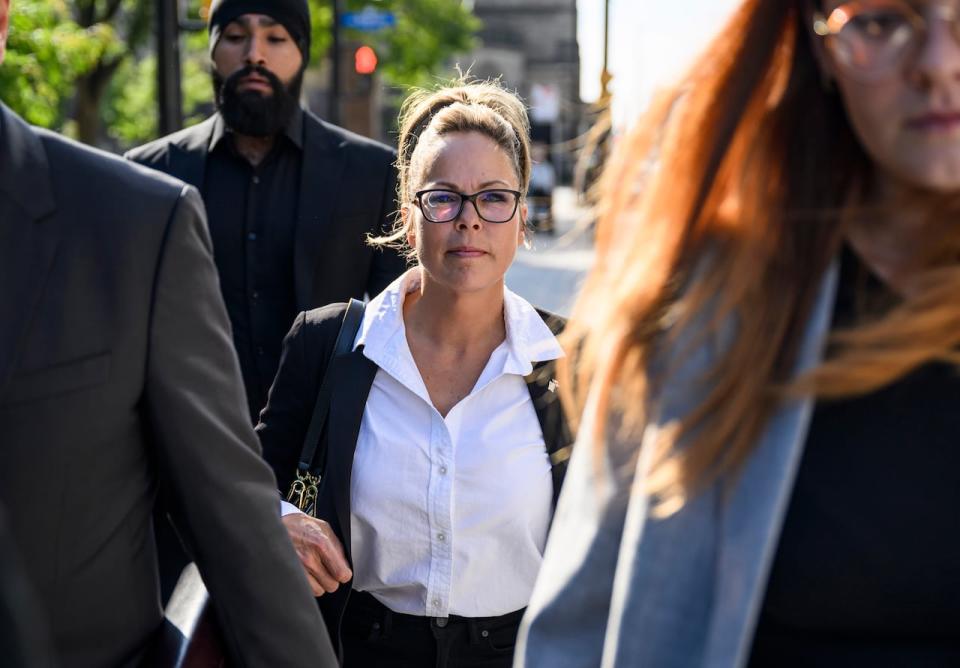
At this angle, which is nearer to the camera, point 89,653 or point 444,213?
point 89,653

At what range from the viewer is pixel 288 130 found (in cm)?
536

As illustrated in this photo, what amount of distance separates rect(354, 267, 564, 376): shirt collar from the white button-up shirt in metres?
0.13

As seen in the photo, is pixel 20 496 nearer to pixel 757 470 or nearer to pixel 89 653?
pixel 89 653

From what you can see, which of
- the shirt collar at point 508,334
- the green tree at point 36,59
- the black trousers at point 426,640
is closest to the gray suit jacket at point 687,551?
the black trousers at point 426,640

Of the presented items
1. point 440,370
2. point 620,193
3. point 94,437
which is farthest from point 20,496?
point 440,370

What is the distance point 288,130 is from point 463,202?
1.66 meters

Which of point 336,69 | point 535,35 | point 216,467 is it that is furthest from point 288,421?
point 535,35

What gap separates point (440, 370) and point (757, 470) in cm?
189

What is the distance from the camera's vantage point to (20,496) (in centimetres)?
214

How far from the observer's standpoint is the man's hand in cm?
334

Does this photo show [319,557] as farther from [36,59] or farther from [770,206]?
[36,59]

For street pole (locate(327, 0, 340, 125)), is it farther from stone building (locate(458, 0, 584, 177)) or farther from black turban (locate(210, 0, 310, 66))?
stone building (locate(458, 0, 584, 177))

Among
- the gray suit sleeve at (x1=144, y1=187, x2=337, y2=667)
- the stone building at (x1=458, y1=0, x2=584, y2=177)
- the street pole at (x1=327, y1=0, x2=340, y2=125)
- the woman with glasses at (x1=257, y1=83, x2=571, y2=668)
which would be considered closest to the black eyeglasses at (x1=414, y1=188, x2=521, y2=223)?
the woman with glasses at (x1=257, y1=83, x2=571, y2=668)

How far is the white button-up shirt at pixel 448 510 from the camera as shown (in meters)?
3.49
